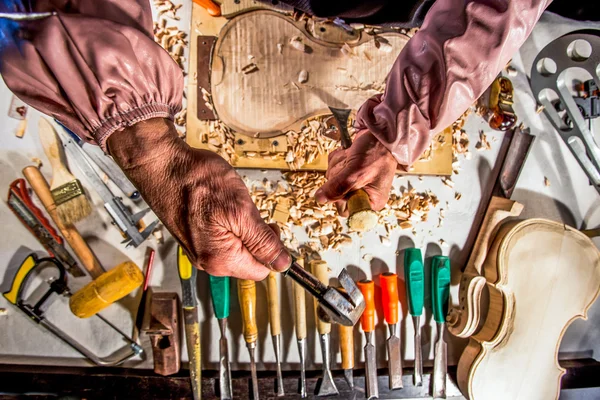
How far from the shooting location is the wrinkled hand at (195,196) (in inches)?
26.0

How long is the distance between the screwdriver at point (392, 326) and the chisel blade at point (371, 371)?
5cm

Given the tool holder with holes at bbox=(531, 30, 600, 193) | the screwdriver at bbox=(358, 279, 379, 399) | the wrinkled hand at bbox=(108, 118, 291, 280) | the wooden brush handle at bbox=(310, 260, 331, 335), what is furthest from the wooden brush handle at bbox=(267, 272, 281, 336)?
the tool holder with holes at bbox=(531, 30, 600, 193)

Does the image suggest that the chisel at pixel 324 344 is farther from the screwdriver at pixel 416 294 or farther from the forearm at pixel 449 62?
the forearm at pixel 449 62

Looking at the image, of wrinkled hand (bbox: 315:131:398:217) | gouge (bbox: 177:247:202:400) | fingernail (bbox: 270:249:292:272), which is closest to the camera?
fingernail (bbox: 270:249:292:272)

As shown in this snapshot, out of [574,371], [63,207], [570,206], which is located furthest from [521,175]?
[63,207]

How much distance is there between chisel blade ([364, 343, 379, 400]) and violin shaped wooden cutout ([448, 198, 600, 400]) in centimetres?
25

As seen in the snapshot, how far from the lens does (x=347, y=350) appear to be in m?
1.08

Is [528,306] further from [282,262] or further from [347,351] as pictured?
[282,262]

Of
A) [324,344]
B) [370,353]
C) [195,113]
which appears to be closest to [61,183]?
[195,113]

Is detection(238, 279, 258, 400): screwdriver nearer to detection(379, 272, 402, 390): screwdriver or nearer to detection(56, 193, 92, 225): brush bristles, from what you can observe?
detection(379, 272, 402, 390): screwdriver

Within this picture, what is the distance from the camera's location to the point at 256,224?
0.73 metres

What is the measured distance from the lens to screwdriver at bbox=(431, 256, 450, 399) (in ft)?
3.65

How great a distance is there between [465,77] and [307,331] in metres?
Result: 0.80

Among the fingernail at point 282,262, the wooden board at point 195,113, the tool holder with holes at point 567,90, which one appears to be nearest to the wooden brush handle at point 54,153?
the wooden board at point 195,113
